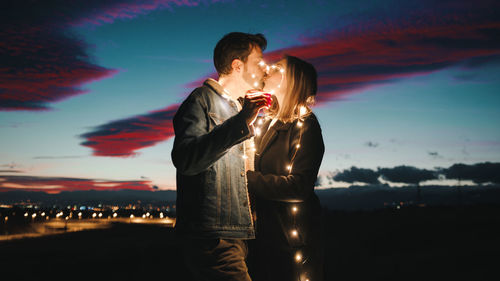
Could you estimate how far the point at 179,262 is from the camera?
54.3 feet

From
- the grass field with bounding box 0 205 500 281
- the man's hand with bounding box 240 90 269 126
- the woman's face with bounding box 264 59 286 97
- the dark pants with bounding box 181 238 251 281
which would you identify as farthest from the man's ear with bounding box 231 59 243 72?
the grass field with bounding box 0 205 500 281

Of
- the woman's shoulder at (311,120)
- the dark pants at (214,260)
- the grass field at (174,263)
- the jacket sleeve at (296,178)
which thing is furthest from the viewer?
the grass field at (174,263)

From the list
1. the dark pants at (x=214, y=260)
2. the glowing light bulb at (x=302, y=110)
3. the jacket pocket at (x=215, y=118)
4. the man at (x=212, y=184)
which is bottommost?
the dark pants at (x=214, y=260)

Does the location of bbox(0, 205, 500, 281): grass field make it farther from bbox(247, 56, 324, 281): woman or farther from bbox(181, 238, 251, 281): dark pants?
bbox(181, 238, 251, 281): dark pants

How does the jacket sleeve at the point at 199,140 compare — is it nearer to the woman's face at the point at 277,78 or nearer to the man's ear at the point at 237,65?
the man's ear at the point at 237,65

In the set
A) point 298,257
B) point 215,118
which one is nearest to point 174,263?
point 298,257

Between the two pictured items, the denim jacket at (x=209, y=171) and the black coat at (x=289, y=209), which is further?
the black coat at (x=289, y=209)

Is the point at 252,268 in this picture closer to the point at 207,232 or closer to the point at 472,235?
the point at 207,232

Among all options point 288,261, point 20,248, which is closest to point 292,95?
point 288,261

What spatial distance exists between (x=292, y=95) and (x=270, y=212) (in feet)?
3.87

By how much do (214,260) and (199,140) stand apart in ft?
2.78

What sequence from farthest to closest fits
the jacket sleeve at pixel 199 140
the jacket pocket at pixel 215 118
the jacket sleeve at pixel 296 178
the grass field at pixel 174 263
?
the grass field at pixel 174 263
the jacket sleeve at pixel 296 178
the jacket pocket at pixel 215 118
the jacket sleeve at pixel 199 140

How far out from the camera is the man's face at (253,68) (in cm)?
307

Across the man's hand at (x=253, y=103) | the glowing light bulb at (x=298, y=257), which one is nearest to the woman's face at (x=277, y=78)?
the man's hand at (x=253, y=103)
